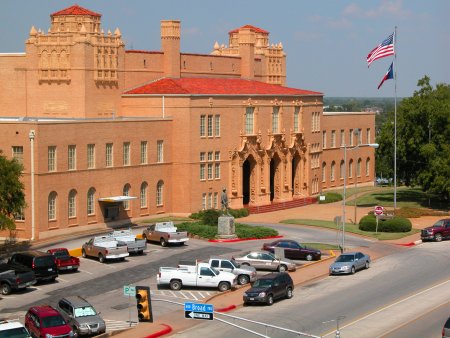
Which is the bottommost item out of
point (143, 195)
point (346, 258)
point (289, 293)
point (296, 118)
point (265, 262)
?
point (289, 293)

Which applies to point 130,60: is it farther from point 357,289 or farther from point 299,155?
point 357,289

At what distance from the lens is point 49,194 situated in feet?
213

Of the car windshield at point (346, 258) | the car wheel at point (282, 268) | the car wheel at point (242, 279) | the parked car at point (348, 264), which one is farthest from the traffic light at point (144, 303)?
the car windshield at point (346, 258)

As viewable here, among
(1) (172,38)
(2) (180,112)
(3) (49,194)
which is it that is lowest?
(3) (49,194)

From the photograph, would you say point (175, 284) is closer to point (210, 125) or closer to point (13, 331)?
point (13, 331)

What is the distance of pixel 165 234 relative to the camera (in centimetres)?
6216

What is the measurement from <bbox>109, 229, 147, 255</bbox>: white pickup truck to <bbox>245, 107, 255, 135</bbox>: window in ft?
86.9

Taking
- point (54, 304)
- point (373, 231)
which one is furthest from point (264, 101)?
point (54, 304)

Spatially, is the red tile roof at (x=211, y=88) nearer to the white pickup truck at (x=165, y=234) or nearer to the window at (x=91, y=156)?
the window at (x=91, y=156)

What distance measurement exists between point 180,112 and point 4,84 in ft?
50.5

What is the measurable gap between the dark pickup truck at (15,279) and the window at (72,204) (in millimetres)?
18815

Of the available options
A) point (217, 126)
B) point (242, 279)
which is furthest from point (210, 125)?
point (242, 279)

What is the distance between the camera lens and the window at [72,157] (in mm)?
67188

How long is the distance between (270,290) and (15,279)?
504 inches
